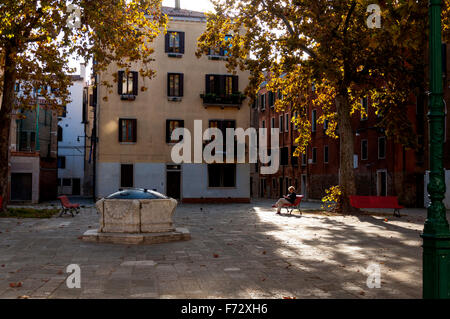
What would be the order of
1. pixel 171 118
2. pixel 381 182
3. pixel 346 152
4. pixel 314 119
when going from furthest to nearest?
pixel 314 119, pixel 381 182, pixel 171 118, pixel 346 152

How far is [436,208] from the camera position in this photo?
5719mm

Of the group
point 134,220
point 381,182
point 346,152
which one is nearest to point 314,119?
point 381,182

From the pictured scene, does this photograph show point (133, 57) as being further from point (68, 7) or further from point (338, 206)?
point (338, 206)

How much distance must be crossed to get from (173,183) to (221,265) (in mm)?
27546

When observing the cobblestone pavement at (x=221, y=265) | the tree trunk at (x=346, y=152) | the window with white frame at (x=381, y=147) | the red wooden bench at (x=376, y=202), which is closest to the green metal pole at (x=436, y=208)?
the cobblestone pavement at (x=221, y=265)

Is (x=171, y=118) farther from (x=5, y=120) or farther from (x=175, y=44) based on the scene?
(x=5, y=120)

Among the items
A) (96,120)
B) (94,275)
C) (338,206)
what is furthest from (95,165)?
(94,275)

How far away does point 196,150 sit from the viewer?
36750 mm

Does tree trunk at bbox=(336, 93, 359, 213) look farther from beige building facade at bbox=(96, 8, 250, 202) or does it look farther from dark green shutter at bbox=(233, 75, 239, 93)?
dark green shutter at bbox=(233, 75, 239, 93)

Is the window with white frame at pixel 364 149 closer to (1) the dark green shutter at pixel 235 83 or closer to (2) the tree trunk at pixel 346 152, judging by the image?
(1) the dark green shutter at pixel 235 83

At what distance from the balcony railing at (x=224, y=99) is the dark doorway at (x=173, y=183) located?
5566 mm

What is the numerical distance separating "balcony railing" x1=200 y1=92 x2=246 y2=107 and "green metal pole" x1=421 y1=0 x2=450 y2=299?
102 ft

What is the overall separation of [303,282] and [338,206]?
52.6ft

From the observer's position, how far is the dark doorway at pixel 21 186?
34844mm
